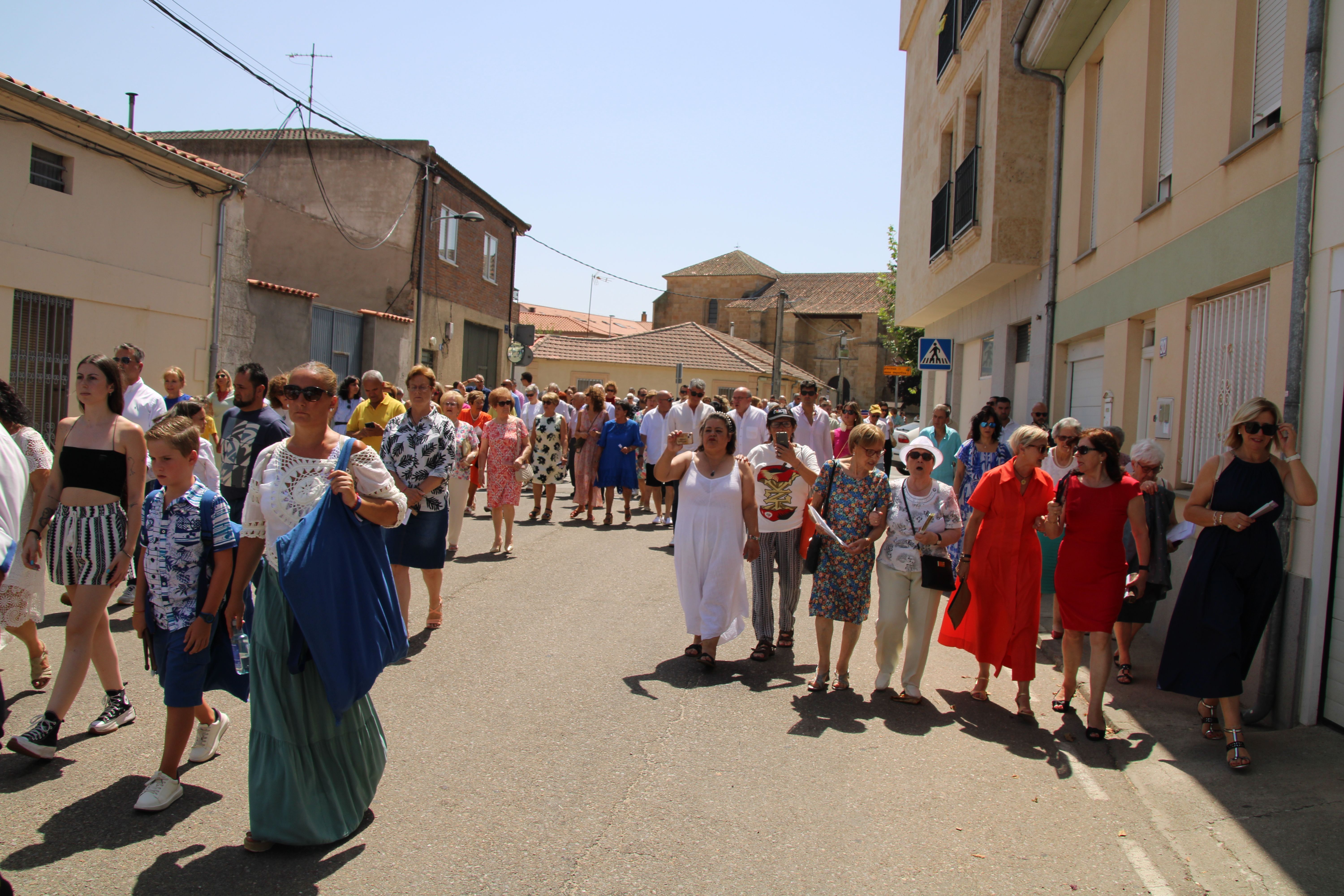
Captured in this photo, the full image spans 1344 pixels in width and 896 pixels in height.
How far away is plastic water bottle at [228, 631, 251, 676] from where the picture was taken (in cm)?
415

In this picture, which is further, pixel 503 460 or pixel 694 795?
pixel 503 460

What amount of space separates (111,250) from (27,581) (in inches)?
407

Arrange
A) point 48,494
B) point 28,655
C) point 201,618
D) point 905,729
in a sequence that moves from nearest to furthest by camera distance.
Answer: point 201,618 → point 48,494 → point 905,729 → point 28,655

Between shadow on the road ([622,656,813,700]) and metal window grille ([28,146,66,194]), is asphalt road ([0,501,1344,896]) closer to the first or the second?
shadow on the road ([622,656,813,700])

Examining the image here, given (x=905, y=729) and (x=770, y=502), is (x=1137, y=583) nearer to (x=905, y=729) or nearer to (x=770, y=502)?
(x=905, y=729)

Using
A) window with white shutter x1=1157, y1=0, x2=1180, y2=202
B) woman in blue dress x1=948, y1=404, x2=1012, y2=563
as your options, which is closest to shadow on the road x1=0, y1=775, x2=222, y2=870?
woman in blue dress x1=948, y1=404, x2=1012, y2=563

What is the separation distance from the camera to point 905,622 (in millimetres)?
6141

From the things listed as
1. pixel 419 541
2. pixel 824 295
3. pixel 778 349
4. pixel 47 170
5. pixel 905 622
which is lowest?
pixel 905 622

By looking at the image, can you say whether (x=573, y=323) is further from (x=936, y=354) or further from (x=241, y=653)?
(x=241, y=653)

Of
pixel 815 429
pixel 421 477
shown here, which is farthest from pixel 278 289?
pixel 421 477

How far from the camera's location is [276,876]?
3387 mm

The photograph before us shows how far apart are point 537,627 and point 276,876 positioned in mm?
3962

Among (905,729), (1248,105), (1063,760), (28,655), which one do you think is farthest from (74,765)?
(1248,105)

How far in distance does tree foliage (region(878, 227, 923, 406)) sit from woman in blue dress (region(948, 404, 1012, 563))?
85.4 feet
